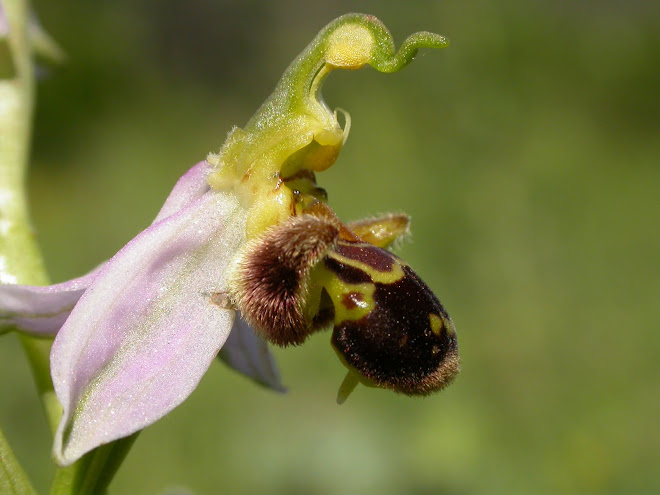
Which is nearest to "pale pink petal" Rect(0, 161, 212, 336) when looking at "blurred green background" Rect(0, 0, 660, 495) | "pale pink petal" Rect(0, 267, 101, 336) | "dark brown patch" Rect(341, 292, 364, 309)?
"pale pink petal" Rect(0, 267, 101, 336)

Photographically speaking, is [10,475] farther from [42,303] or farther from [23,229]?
[23,229]

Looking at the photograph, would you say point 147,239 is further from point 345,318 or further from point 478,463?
point 478,463

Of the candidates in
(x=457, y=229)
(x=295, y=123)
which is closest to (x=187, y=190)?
(x=295, y=123)

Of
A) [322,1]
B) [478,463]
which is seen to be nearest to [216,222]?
[478,463]

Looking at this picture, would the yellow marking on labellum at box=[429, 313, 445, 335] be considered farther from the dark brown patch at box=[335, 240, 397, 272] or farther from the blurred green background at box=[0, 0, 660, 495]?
the blurred green background at box=[0, 0, 660, 495]

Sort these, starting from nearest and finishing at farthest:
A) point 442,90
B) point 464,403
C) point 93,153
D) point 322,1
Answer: point 464,403 → point 442,90 → point 93,153 → point 322,1

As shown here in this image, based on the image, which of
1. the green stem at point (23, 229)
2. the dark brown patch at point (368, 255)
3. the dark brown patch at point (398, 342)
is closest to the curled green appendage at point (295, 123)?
the dark brown patch at point (368, 255)
